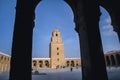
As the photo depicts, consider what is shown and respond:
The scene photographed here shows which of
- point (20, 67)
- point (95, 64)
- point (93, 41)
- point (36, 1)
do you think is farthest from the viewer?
point (36, 1)

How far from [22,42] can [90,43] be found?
6.54 ft

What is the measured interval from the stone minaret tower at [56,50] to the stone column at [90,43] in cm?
5101

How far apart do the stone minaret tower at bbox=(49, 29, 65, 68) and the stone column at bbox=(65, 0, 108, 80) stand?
51.0 m

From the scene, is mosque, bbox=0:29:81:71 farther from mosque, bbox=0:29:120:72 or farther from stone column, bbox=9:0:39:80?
stone column, bbox=9:0:39:80

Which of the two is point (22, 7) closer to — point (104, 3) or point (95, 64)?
point (95, 64)

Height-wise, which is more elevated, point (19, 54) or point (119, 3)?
point (119, 3)

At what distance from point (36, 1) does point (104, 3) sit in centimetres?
301

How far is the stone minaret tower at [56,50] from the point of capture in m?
55.8

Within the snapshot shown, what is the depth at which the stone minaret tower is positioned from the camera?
55800mm

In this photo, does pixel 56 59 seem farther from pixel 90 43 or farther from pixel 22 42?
pixel 22 42

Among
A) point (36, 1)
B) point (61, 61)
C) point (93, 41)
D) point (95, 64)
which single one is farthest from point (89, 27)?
point (61, 61)

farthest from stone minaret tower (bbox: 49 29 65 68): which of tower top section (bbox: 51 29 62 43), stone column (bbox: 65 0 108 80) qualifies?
stone column (bbox: 65 0 108 80)

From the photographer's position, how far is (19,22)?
4.29m

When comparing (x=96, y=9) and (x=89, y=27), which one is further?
(x=96, y=9)
